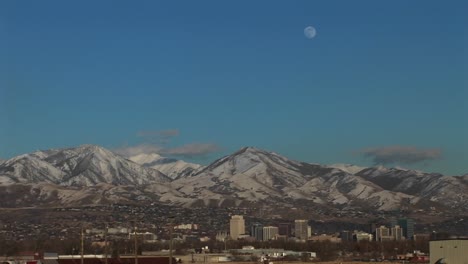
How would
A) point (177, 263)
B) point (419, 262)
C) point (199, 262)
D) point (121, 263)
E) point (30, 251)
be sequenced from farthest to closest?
1. point (30, 251)
2. point (199, 262)
3. point (177, 263)
4. point (419, 262)
5. point (121, 263)

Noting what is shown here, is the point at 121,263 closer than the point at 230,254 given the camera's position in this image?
Yes

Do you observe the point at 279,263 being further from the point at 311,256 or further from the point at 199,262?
the point at 311,256

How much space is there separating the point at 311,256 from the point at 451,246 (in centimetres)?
13029

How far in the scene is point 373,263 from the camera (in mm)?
153125

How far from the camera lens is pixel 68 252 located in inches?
7254

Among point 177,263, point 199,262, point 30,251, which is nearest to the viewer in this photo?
point 177,263

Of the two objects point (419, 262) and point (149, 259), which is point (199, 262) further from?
point (419, 262)

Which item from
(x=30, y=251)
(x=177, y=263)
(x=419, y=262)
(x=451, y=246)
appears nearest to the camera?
(x=451, y=246)

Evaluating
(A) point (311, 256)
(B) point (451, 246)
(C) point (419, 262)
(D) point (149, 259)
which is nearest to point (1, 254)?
(D) point (149, 259)

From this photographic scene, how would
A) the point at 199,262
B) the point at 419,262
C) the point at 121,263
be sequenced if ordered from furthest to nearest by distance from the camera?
the point at 199,262, the point at 419,262, the point at 121,263

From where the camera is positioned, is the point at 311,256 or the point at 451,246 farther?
the point at 311,256

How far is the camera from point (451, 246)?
222ft

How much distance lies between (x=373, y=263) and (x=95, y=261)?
47096mm

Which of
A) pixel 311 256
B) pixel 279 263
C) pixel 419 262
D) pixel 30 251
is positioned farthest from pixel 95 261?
pixel 311 256
